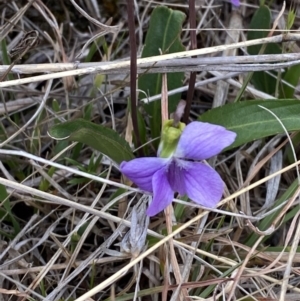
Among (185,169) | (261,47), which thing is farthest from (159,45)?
(185,169)

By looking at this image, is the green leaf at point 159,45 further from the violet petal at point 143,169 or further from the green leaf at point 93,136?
the violet petal at point 143,169

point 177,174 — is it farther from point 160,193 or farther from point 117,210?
point 117,210

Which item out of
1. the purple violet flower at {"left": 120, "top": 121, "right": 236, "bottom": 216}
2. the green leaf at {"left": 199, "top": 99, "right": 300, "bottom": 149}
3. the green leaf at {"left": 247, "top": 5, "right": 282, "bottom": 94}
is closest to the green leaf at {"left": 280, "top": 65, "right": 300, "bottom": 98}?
the green leaf at {"left": 247, "top": 5, "right": 282, "bottom": 94}

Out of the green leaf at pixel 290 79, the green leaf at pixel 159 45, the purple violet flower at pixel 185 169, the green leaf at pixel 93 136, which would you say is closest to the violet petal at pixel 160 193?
the purple violet flower at pixel 185 169

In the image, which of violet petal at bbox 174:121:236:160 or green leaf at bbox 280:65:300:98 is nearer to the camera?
violet petal at bbox 174:121:236:160

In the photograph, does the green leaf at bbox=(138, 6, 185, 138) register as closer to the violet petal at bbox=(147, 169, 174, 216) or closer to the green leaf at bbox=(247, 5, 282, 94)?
the green leaf at bbox=(247, 5, 282, 94)

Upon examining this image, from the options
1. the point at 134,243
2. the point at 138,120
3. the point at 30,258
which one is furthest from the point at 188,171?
the point at 30,258
